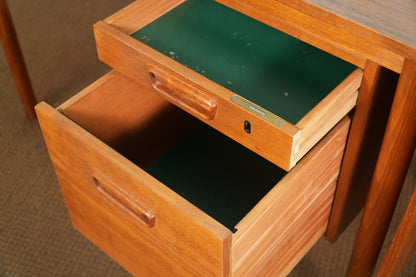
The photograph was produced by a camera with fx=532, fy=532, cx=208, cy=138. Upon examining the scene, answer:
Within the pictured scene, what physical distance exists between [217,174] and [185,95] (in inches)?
11.5

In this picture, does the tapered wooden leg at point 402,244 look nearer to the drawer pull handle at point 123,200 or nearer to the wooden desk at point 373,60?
the wooden desk at point 373,60

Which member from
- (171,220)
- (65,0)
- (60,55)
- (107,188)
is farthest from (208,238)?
(65,0)

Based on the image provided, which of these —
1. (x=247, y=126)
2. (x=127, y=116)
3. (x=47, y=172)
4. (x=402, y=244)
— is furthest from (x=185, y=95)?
(x=47, y=172)

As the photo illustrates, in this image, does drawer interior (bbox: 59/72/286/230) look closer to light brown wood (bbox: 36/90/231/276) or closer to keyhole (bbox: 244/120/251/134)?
light brown wood (bbox: 36/90/231/276)

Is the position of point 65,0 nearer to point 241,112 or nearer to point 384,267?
point 241,112

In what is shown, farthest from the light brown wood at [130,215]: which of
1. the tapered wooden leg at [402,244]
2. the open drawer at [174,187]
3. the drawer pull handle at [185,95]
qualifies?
the tapered wooden leg at [402,244]

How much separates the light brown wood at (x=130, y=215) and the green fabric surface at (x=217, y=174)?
16cm

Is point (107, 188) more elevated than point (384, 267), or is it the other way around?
point (107, 188)

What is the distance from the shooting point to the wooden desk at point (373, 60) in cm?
63

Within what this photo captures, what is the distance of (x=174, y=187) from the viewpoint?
0.96 meters

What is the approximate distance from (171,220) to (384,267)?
13.4 inches

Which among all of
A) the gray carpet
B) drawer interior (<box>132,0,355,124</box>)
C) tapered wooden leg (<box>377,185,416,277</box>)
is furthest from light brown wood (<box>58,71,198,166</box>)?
tapered wooden leg (<box>377,185,416,277</box>)

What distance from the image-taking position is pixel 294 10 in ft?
2.27

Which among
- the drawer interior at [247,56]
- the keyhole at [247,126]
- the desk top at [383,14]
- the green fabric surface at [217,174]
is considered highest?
the desk top at [383,14]
